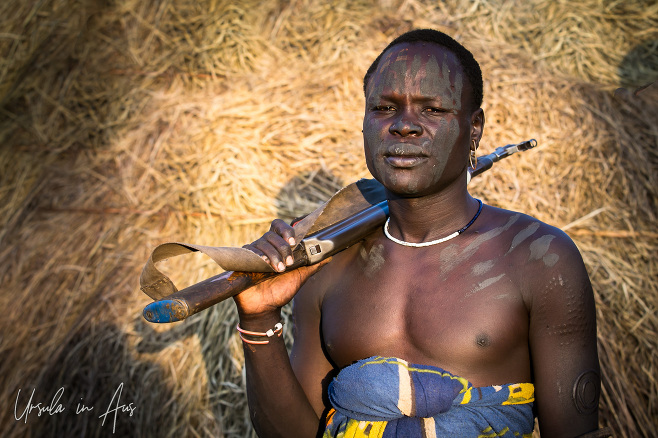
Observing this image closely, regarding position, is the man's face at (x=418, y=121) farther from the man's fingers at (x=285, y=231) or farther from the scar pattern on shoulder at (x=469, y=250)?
the man's fingers at (x=285, y=231)

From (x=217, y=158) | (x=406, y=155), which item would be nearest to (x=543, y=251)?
(x=406, y=155)

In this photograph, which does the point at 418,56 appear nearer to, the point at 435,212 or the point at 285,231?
the point at 435,212

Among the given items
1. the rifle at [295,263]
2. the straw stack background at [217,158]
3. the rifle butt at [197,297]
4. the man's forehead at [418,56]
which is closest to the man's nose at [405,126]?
the man's forehead at [418,56]

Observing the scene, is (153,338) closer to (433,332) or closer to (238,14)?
(433,332)

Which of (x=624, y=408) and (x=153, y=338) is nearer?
(x=624, y=408)

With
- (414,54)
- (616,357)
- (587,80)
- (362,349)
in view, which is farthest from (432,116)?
(587,80)

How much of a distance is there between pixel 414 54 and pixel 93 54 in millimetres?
2920

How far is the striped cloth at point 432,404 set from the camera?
153cm

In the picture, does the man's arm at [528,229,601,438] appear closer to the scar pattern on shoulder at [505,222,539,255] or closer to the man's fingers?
the scar pattern on shoulder at [505,222,539,255]

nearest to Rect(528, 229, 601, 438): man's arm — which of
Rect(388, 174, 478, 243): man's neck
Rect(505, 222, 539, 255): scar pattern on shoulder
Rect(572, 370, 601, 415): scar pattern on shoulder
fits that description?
Rect(572, 370, 601, 415): scar pattern on shoulder

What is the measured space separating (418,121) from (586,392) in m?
0.82

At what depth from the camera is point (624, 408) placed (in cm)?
258

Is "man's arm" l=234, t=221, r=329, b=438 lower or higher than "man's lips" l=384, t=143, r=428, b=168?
lower

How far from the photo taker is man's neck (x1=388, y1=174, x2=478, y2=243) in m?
1.76
